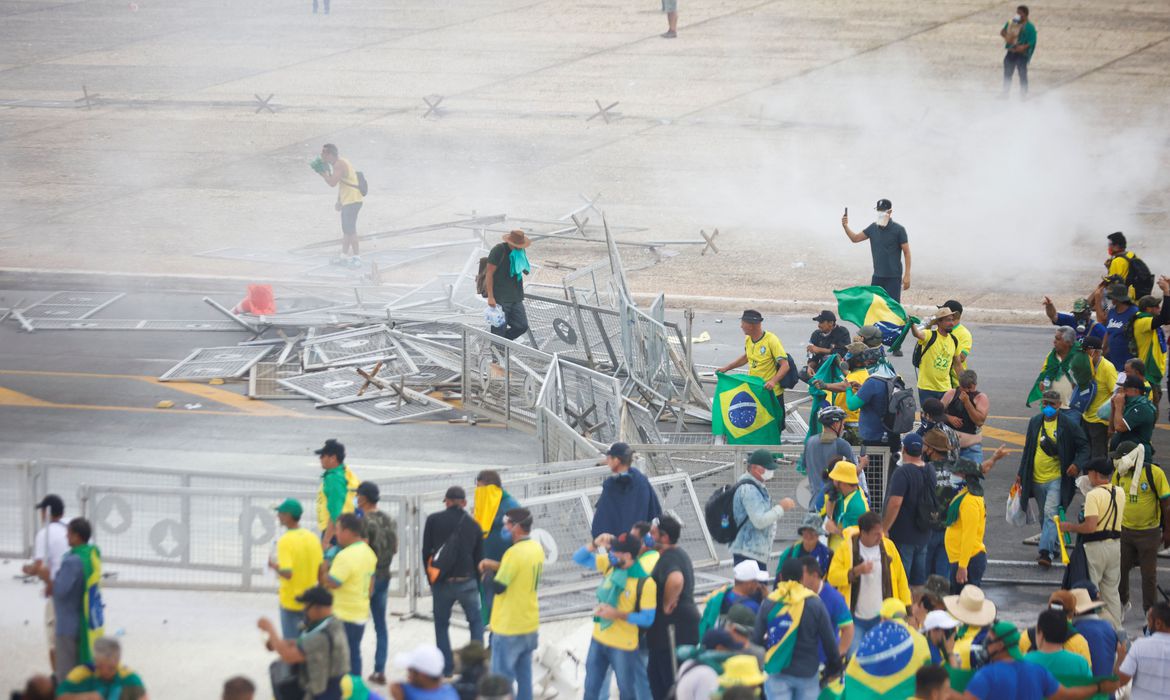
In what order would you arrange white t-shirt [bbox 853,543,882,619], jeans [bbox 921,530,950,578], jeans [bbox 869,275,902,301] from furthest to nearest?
jeans [bbox 869,275,902,301] < jeans [bbox 921,530,950,578] < white t-shirt [bbox 853,543,882,619]

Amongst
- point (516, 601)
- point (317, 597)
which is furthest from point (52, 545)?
point (516, 601)

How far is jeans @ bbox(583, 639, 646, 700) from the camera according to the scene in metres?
8.83

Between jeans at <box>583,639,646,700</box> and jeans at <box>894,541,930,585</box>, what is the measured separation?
267cm

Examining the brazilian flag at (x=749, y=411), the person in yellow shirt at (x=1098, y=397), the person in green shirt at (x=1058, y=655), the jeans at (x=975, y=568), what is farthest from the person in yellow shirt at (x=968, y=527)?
the brazilian flag at (x=749, y=411)

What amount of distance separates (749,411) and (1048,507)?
2.83 metres

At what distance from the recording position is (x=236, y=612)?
35.6ft

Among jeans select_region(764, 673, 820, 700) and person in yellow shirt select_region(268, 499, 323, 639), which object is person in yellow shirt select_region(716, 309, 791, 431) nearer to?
jeans select_region(764, 673, 820, 700)

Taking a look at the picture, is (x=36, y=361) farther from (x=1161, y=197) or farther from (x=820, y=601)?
(x=1161, y=197)

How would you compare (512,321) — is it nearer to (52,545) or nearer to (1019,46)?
(52,545)

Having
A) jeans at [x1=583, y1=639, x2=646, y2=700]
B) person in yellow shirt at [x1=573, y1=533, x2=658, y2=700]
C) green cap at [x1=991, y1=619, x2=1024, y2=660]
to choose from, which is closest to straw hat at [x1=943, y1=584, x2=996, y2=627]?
green cap at [x1=991, y1=619, x2=1024, y2=660]

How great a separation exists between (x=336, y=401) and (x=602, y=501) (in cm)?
698

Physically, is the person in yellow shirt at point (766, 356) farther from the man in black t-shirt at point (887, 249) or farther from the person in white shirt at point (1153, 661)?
the person in white shirt at point (1153, 661)

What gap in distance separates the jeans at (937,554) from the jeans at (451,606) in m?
3.38

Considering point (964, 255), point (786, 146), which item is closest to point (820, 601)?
point (964, 255)
